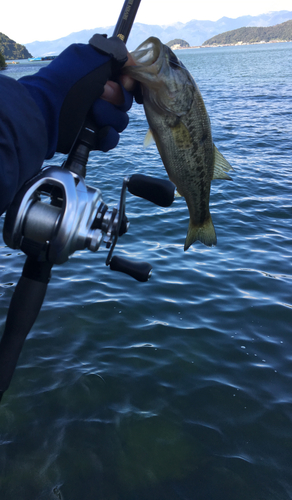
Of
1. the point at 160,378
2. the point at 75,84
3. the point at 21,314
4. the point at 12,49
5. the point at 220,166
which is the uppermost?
the point at 12,49

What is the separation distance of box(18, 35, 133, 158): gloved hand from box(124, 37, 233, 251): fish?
0.69 feet

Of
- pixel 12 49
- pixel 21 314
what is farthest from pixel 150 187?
pixel 12 49

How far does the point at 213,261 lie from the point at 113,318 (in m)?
2.33

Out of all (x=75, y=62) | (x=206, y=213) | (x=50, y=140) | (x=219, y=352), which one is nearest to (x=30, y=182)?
(x=50, y=140)

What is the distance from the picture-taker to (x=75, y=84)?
6.80ft

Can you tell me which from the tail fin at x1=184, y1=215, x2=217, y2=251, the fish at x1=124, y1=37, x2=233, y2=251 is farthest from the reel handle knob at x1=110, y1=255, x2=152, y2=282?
the tail fin at x1=184, y1=215, x2=217, y2=251

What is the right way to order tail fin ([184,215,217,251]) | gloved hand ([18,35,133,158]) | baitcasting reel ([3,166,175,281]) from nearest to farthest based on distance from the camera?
baitcasting reel ([3,166,175,281])
gloved hand ([18,35,133,158])
tail fin ([184,215,217,251])

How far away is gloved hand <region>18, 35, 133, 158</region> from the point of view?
1.98m

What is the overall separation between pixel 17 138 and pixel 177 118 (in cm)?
144

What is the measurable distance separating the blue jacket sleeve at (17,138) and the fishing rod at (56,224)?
6.0 inches

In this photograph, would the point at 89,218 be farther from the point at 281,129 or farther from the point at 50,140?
the point at 281,129

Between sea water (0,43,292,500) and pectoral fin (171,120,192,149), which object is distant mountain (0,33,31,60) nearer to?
sea water (0,43,292,500)

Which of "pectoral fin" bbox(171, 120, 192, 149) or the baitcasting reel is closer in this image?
the baitcasting reel

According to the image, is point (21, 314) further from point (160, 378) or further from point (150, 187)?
point (160, 378)
